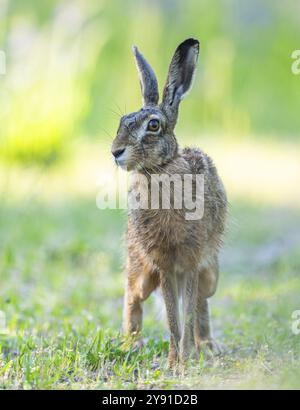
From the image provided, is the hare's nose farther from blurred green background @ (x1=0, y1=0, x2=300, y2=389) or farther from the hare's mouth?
blurred green background @ (x1=0, y1=0, x2=300, y2=389)

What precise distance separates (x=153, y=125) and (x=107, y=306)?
2.33m

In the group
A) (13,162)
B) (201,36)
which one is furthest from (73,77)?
(201,36)

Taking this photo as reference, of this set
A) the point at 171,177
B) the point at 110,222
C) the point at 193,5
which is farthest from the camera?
the point at 193,5

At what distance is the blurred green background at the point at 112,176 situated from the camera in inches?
202

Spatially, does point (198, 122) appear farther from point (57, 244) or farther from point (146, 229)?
point (146, 229)

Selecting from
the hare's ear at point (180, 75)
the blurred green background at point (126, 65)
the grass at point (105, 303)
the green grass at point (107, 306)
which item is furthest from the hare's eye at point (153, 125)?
the blurred green background at point (126, 65)

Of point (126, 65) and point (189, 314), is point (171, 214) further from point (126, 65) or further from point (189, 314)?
point (126, 65)

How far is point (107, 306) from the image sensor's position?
6.91 m

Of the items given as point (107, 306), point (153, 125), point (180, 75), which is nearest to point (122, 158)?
point (153, 125)

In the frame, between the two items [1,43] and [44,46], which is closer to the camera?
[1,43]

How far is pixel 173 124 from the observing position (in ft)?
16.7

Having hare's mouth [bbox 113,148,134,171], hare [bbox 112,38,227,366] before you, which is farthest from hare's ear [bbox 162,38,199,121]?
hare's mouth [bbox 113,148,134,171]

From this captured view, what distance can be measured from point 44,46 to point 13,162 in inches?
50.3

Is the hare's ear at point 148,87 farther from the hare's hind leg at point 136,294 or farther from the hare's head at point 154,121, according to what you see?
the hare's hind leg at point 136,294
